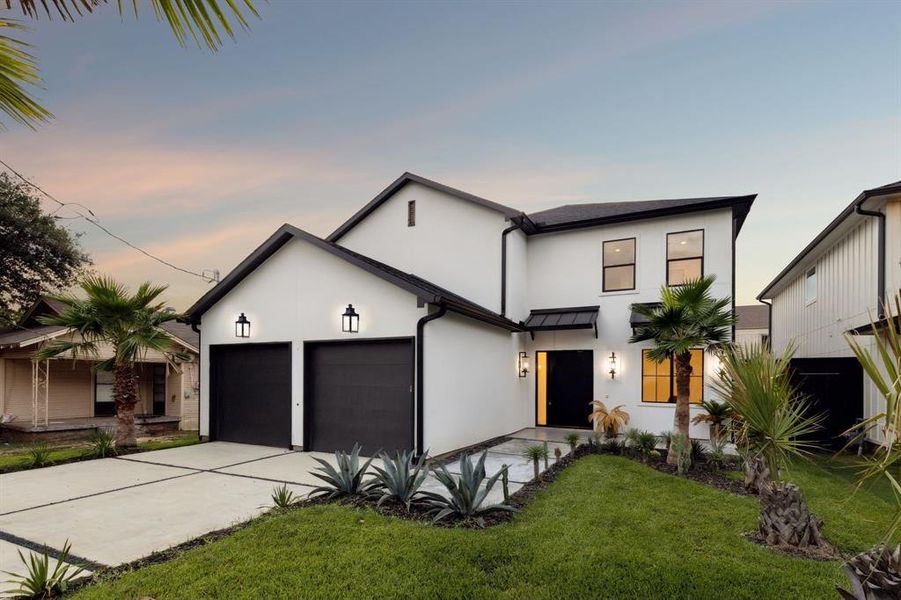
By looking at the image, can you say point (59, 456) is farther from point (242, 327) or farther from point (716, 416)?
point (716, 416)

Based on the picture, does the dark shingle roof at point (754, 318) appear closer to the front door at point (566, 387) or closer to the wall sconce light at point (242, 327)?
the front door at point (566, 387)

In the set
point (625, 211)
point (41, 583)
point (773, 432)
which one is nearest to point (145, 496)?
point (41, 583)

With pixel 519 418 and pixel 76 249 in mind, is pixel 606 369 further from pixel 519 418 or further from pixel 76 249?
pixel 76 249

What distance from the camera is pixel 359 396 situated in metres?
9.50

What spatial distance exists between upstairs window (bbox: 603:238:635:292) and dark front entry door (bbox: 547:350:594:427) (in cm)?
193

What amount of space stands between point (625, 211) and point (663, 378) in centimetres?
449

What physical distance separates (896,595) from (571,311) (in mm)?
9963

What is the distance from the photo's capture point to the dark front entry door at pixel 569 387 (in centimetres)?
1253

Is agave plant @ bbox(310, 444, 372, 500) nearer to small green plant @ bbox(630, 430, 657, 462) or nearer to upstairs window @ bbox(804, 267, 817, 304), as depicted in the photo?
small green plant @ bbox(630, 430, 657, 462)

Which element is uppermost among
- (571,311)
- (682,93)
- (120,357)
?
(682,93)

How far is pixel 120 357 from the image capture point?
10.2 m

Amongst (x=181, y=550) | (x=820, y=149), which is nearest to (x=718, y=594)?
(x=181, y=550)

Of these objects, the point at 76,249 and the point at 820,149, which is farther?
the point at 76,249

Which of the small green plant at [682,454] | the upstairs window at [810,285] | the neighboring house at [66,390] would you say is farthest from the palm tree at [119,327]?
the upstairs window at [810,285]
